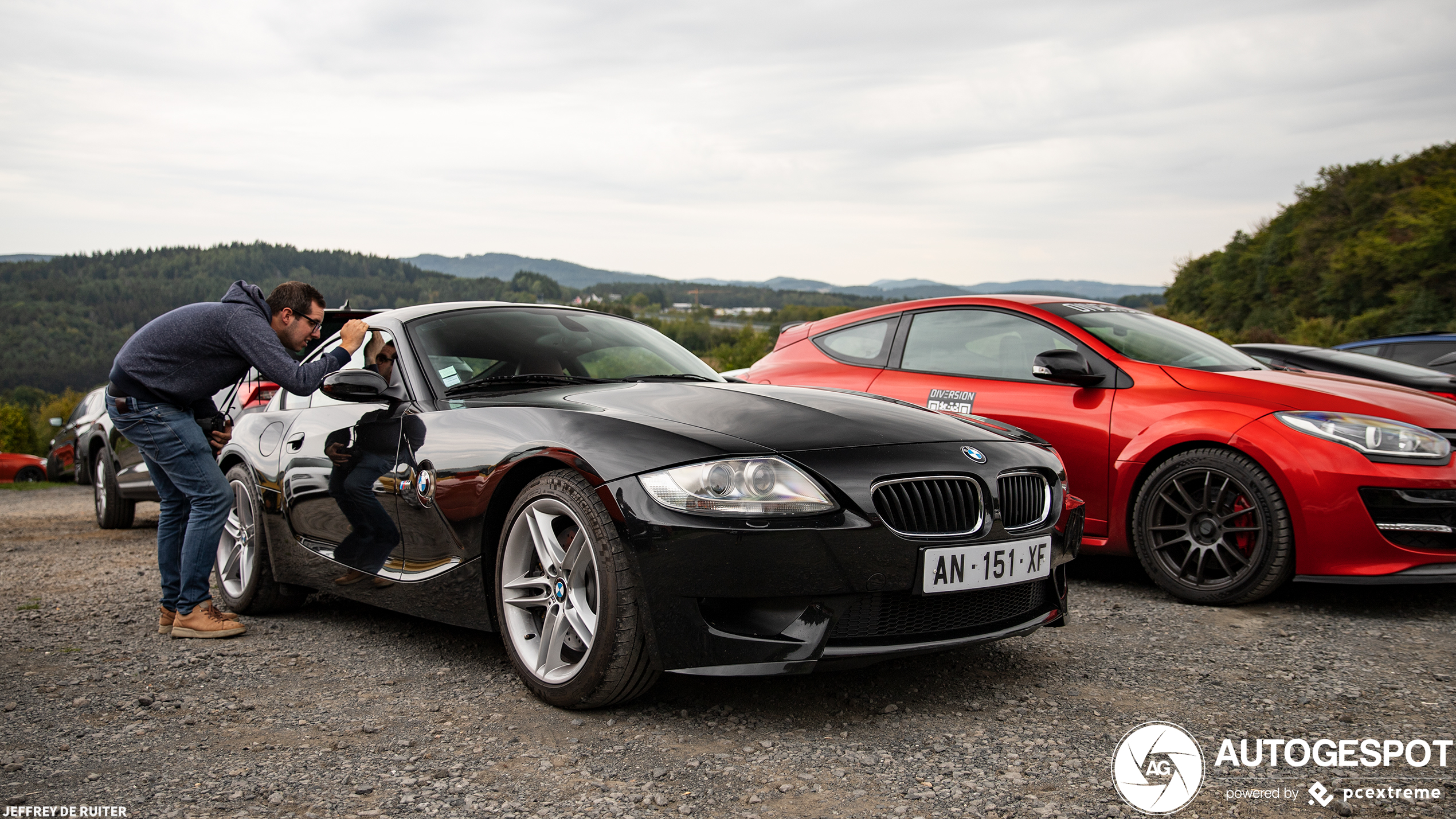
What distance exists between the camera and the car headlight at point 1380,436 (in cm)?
430

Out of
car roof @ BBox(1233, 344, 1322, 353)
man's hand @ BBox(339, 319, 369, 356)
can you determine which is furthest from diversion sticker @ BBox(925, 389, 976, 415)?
car roof @ BBox(1233, 344, 1322, 353)

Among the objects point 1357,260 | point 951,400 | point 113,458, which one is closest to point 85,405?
point 113,458

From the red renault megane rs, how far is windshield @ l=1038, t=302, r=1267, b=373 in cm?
1

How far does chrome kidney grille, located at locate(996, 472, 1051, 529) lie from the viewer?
312 cm

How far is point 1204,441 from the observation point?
15.0 feet

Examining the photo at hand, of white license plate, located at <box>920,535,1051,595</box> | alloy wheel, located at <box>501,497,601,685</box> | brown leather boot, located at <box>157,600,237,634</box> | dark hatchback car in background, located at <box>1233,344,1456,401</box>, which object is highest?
dark hatchback car in background, located at <box>1233,344,1456,401</box>

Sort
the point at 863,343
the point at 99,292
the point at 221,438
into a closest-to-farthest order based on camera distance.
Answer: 1. the point at 221,438
2. the point at 863,343
3. the point at 99,292

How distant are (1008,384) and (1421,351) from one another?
6.49 metres

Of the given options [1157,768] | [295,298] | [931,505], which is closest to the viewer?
[1157,768]

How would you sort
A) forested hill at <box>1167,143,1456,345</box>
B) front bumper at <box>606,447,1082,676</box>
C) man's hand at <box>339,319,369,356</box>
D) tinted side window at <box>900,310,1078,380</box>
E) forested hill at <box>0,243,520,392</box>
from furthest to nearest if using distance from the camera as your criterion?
forested hill at <box>0,243,520,392</box>
forested hill at <box>1167,143,1456,345</box>
tinted side window at <box>900,310,1078,380</box>
man's hand at <box>339,319,369,356</box>
front bumper at <box>606,447,1082,676</box>

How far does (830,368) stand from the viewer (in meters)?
6.14

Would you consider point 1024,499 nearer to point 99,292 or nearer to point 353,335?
point 353,335

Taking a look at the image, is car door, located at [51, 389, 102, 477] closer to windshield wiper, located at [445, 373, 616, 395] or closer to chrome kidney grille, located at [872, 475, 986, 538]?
windshield wiper, located at [445, 373, 616, 395]

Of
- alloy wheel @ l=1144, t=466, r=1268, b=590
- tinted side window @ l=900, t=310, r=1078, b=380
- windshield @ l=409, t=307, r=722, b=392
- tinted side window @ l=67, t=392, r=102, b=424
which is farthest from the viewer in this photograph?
tinted side window @ l=67, t=392, r=102, b=424
